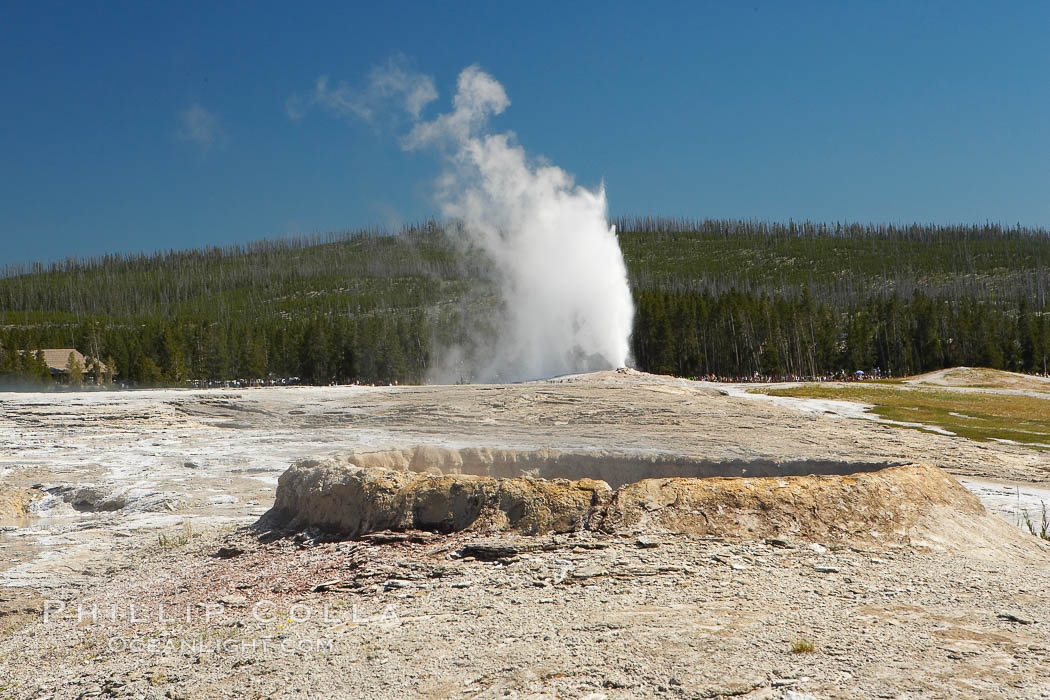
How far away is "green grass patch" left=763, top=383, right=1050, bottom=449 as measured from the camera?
23562mm

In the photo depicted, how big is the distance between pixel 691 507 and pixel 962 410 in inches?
1105

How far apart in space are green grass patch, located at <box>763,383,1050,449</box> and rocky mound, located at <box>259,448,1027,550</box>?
1500cm

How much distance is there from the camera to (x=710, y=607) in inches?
237

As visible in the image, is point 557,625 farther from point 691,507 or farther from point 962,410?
point 962,410

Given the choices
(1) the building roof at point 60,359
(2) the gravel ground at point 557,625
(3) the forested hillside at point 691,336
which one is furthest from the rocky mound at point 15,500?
(1) the building roof at point 60,359

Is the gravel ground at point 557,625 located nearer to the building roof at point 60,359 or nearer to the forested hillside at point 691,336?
the forested hillside at point 691,336

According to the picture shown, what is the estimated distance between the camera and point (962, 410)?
30.9 meters

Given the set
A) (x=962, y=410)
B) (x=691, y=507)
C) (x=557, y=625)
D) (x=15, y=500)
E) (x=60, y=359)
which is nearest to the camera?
(x=557, y=625)

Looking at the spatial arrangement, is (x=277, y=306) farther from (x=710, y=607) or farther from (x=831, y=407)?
(x=710, y=607)

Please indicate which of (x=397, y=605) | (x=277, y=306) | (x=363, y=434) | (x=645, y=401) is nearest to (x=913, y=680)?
(x=397, y=605)

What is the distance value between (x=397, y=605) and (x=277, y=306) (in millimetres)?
163370

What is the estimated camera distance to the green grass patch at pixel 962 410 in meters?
23.6

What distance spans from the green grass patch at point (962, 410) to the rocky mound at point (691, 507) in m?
15.0

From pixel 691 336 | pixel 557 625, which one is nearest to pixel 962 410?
pixel 557 625
